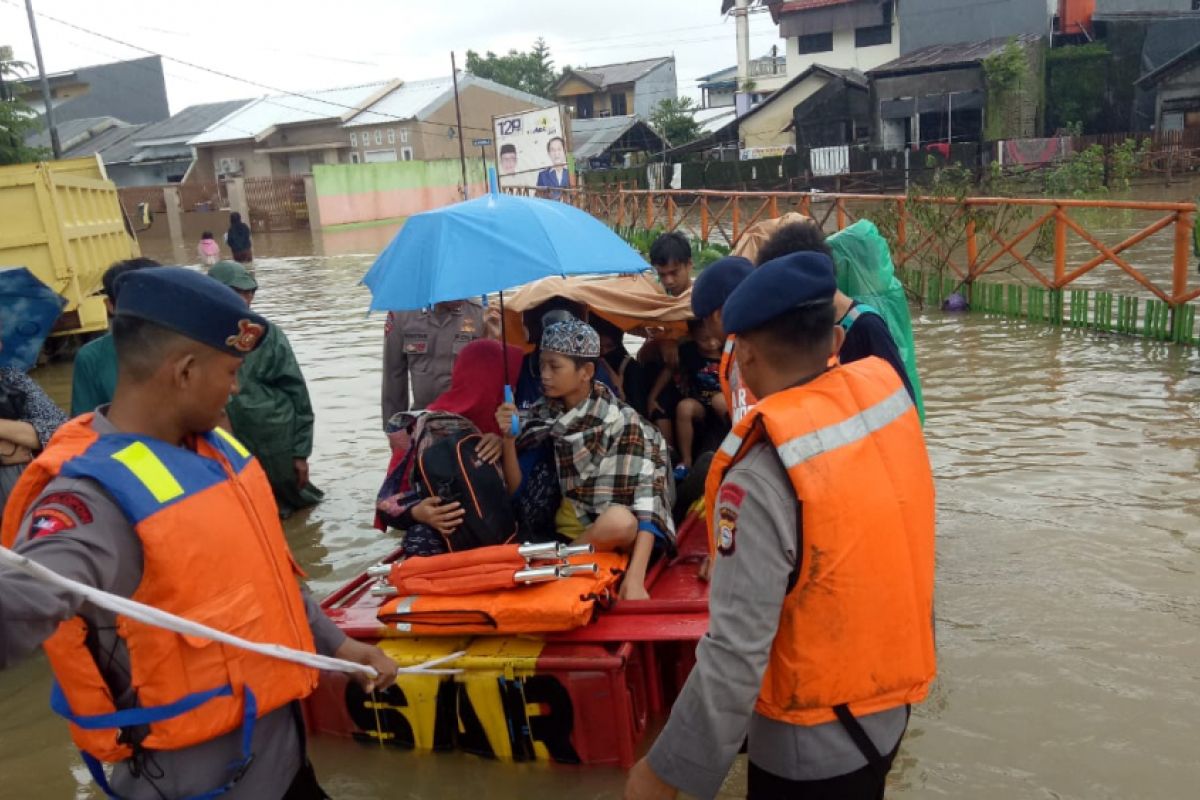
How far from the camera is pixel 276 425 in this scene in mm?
5672

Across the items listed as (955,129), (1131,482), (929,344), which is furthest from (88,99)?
(1131,482)

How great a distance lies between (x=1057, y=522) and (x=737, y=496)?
13.5ft

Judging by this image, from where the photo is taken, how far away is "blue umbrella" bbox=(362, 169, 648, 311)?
12.5ft

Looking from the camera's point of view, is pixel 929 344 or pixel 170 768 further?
pixel 929 344

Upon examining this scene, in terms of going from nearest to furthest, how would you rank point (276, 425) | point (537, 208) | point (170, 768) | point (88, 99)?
point (170, 768), point (537, 208), point (276, 425), point (88, 99)

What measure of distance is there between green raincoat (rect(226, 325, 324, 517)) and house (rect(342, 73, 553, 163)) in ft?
119

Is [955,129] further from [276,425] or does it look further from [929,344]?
[276,425]

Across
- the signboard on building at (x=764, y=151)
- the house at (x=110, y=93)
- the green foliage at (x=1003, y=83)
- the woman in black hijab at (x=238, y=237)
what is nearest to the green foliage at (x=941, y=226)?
the woman in black hijab at (x=238, y=237)

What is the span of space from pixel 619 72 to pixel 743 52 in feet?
36.0

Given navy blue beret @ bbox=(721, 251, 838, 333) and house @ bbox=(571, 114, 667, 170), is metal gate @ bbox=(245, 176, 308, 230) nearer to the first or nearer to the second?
house @ bbox=(571, 114, 667, 170)

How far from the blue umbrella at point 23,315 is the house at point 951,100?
31.9 meters

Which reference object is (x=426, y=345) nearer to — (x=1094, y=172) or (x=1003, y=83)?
(x=1094, y=172)

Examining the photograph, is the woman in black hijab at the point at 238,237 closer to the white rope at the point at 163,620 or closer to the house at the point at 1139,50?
the white rope at the point at 163,620

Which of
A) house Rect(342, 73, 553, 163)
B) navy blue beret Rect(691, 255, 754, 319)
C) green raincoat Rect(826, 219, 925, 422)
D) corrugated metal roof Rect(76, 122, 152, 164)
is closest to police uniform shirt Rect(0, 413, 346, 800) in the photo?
navy blue beret Rect(691, 255, 754, 319)
